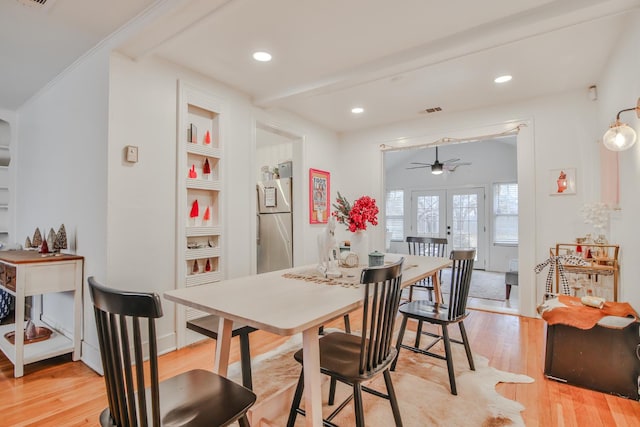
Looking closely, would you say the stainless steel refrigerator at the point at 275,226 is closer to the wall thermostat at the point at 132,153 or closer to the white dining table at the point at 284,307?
the wall thermostat at the point at 132,153

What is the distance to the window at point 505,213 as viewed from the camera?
6707 millimetres

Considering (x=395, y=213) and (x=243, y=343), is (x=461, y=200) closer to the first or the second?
(x=395, y=213)

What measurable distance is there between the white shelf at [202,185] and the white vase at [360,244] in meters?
1.49

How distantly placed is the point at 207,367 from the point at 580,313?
2635mm

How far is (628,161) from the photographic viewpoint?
229 cm

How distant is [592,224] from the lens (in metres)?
3.06

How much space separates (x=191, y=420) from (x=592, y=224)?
3648 mm

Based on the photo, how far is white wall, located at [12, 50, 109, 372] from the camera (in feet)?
7.90

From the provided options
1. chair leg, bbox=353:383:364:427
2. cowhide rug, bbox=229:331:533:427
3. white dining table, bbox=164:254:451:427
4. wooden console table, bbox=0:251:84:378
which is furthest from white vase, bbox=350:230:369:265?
wooden console table, bbox=0:251:84:378

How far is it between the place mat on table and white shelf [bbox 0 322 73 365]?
6.26ft

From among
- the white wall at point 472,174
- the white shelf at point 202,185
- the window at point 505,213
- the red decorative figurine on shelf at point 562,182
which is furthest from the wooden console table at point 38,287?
the window at point 505,213

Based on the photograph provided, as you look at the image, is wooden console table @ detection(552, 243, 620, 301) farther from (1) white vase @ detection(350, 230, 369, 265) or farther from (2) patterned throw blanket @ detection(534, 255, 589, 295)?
(1) white vase @ detection(350, 230, 369, 265)

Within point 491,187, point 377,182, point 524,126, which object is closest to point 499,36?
point 524,126

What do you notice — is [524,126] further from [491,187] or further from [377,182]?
[491,187]
